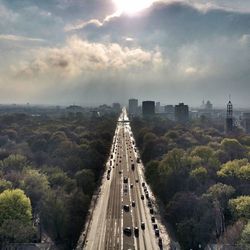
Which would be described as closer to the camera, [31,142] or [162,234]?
[162,234]

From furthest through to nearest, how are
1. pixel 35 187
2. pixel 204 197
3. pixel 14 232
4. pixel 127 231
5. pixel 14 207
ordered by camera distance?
1. pixel 35 187
2. pixel 127 231
3. pixel 204 197
4. pixel 14 207
5. pixel 14 232

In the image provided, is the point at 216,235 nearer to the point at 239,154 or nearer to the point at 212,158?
the point at 212,158

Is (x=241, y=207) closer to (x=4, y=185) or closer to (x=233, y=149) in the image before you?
(x=4, y=185)

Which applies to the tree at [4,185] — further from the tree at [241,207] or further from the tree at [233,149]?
the tree at [233,149]

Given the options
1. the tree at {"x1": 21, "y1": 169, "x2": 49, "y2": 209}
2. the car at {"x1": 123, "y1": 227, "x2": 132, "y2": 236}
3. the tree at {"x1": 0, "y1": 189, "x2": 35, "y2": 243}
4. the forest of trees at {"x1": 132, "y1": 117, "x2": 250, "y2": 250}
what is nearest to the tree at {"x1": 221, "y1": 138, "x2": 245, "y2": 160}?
the forest of trees at {"x1": 132, "y1": 117, "x2": 250, "y2": 250}

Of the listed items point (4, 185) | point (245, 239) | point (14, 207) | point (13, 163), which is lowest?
point (245, 239)

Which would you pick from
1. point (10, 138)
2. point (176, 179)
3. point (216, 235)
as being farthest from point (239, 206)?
point (10, 138)

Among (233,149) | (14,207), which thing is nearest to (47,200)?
(14,207)

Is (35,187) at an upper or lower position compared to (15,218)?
upper
